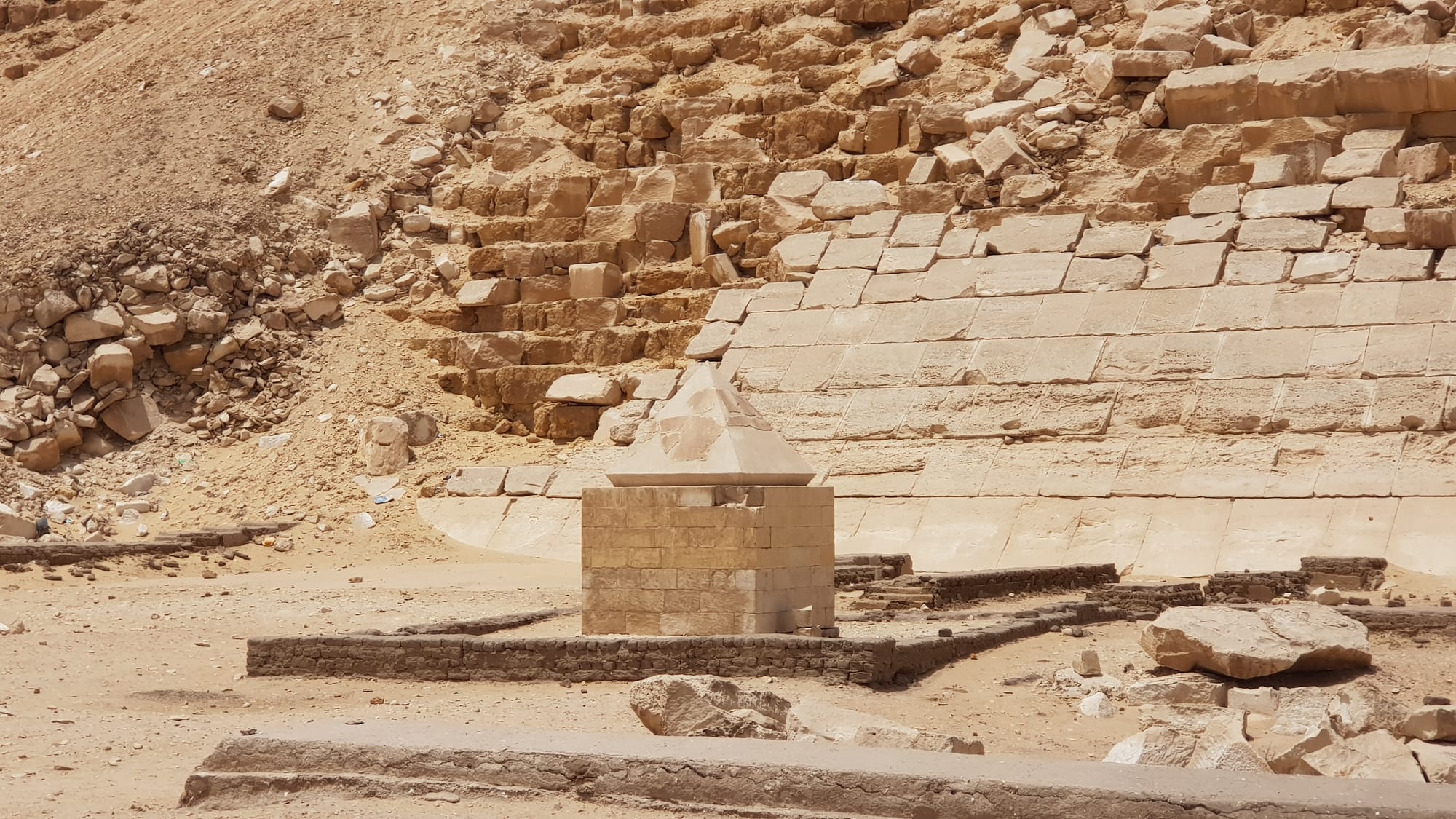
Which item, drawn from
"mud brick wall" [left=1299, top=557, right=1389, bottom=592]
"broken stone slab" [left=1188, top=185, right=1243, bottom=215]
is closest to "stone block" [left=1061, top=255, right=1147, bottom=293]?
"broken stone slab" [left=1188, top=185, right=1243, bottom=215]

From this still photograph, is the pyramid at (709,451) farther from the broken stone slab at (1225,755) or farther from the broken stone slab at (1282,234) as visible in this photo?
the broken stone slab at (1282,234)

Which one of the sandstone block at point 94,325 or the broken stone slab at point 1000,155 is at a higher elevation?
the broken stone slab at point 1000,155

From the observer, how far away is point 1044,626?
9.81 m

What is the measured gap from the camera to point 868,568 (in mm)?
12234

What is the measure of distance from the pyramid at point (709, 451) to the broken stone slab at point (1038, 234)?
Result: 765 centimetres

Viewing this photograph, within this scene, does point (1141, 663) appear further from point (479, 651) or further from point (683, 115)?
point (683, 115)

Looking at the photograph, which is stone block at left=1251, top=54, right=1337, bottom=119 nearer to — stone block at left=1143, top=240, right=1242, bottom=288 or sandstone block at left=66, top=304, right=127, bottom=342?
stone block at left=1143, top=240, right=1242, bottom=288

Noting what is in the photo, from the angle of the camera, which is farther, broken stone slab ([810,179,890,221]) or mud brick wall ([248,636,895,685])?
broken stone slab ([810,179,890,221])

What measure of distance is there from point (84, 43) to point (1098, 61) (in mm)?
17391

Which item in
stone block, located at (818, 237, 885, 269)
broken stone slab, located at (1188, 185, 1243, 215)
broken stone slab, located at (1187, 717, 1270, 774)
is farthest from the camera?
stone block, located at (818, 237, 885, 269)

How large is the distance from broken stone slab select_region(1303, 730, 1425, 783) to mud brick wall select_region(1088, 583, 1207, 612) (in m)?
5.27

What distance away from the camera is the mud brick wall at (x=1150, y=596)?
10828 millimetres

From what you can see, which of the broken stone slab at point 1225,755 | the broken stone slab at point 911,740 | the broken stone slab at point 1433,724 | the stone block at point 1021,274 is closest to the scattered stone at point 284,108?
the stone block at point 1021,274

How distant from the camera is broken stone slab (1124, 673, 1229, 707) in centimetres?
749
